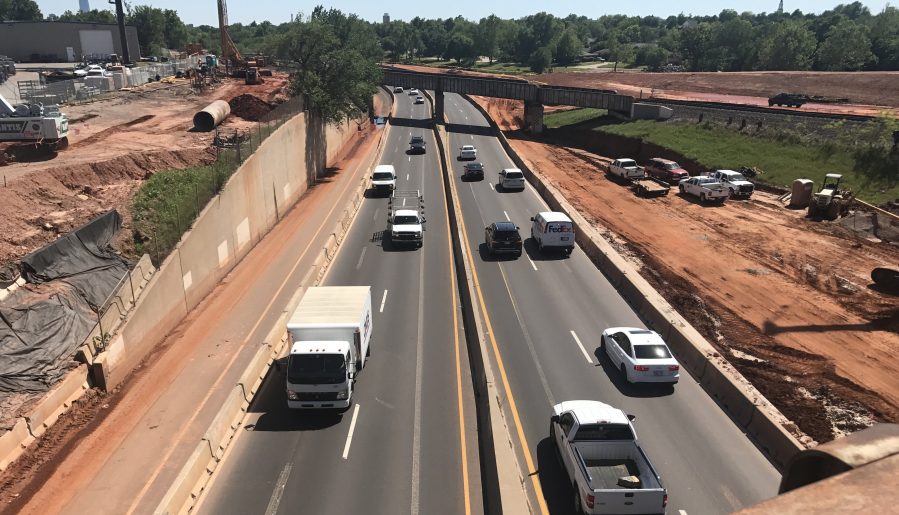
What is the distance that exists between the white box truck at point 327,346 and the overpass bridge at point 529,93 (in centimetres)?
6280

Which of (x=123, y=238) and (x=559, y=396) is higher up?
(x=123, y=238)

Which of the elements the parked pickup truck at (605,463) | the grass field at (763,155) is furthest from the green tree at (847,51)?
the parked pickup truck at (605,463)

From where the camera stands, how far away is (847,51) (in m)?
114

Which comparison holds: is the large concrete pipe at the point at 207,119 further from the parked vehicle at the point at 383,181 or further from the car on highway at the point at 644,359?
the car on highway at the point at 644,359

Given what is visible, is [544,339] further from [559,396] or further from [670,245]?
[670,245]

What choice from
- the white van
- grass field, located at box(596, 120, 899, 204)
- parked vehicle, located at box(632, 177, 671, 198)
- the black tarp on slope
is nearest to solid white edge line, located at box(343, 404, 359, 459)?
the black tarp on slope

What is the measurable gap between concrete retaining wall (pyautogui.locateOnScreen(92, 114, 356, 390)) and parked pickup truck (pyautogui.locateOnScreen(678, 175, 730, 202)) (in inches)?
1313

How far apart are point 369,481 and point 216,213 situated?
70.5ft

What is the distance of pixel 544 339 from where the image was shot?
24109mm

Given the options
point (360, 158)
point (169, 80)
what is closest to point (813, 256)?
point (360, 158)

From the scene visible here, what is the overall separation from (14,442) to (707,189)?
147 ft

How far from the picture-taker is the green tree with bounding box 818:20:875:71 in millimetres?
113375

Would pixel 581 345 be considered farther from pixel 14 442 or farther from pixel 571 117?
pixel 571 117

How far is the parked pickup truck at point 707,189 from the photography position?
4472 centimetres
